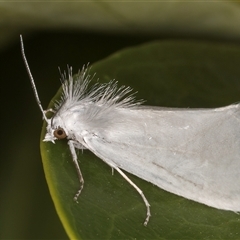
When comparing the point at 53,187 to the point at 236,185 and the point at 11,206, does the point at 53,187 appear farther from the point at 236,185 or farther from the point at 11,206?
the point at 236,185

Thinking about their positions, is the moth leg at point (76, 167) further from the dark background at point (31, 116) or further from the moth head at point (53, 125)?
the dark background at point (31, 116)

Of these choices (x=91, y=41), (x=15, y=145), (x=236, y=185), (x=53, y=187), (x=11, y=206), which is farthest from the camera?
(x=91, y=41)

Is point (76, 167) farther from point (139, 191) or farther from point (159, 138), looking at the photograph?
point (159, 138)

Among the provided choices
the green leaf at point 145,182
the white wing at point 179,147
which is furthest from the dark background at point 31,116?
the white wing at point 179,147

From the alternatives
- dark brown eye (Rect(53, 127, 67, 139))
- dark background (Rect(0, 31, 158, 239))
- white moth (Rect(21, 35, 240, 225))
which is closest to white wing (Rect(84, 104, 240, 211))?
white moth (Rect(21, 35, 240, 225))

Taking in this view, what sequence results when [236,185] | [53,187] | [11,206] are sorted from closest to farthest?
[53,187]
[236,185]
[11,206]

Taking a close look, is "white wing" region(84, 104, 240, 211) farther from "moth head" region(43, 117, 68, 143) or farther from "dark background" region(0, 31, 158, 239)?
"dark background" region(0, 31, 158, 239)

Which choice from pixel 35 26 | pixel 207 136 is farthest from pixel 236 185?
pixel 35 26
